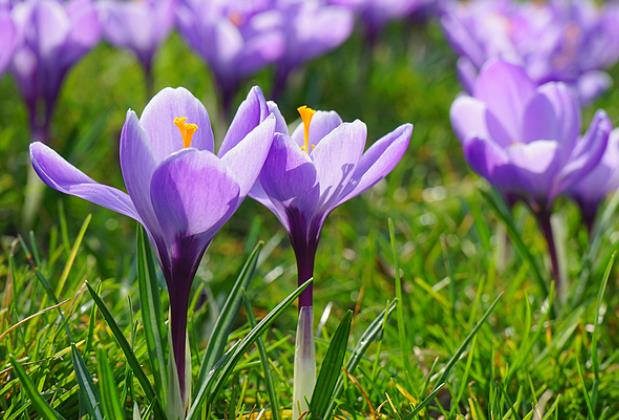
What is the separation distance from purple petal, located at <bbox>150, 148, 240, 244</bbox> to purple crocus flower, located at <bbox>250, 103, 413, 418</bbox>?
10 centimetres

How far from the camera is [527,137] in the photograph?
1781mm

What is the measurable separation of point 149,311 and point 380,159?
1.22 ft

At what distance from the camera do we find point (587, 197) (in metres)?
1.93

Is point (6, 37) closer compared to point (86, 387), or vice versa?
point (86, 387)

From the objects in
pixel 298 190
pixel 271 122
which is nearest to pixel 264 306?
pixel 298 190

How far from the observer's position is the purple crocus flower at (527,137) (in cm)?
169

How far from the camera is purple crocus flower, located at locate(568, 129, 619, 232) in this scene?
1887 mm

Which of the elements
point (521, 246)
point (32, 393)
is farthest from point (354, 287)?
point (32, 393)

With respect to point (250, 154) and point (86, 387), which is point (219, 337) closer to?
point (86, 387)

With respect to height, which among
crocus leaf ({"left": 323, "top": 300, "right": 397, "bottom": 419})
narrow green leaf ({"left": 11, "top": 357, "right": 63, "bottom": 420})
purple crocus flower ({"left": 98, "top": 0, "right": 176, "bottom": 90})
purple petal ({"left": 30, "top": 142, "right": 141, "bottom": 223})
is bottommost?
crocus leaf ({"left": 323, "top": 300, "right": 397, "bottom": 419})

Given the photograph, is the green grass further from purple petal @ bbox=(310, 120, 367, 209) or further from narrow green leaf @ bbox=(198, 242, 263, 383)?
purple petal @ bbox=(310, 120, 367, 209)

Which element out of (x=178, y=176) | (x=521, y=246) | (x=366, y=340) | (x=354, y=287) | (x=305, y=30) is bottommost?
(x=354, y=287)

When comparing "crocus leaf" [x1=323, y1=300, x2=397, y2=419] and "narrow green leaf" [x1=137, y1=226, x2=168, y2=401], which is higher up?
"narrow green leaf" [x1=137, y1=226, x2=168, y2=401]

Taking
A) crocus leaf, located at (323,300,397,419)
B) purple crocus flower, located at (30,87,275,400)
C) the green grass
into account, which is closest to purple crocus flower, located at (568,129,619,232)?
the green grass
